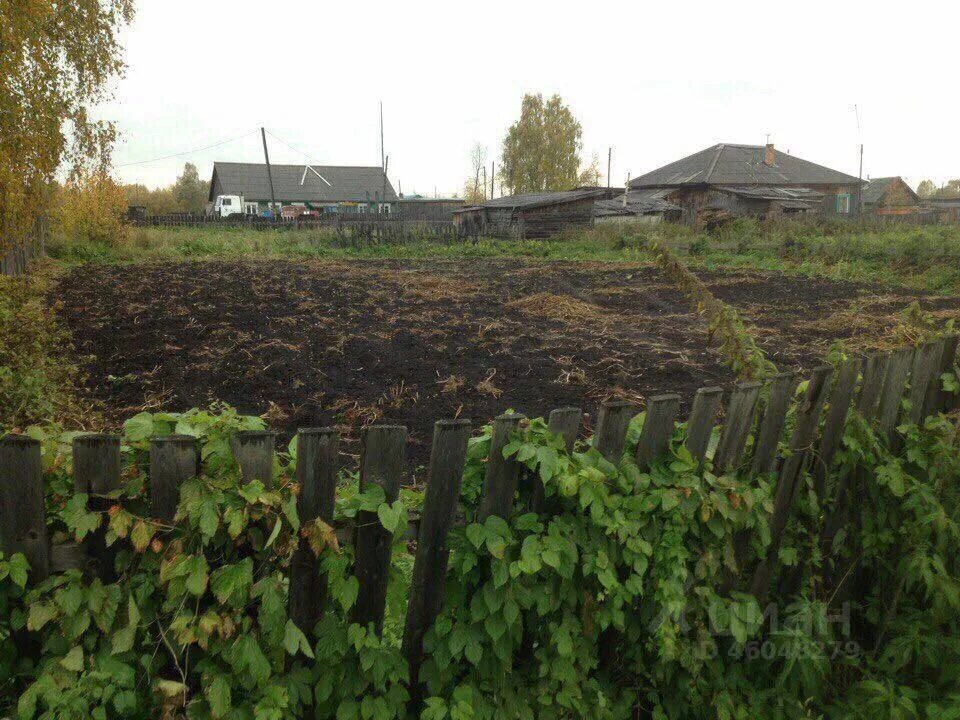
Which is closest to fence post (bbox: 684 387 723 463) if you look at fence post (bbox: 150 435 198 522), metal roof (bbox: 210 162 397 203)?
fence post (bbox: 150 435 198 522)

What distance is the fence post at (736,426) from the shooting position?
2.53m

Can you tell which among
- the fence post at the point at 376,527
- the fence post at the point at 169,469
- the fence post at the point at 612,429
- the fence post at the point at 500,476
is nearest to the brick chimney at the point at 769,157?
the fence post at the point at 612,429

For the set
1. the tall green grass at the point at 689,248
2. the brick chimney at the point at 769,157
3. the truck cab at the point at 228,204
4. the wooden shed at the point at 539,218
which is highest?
the brick chimney at the point at 769,157

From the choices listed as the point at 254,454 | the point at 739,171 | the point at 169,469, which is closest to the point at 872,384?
the point at 254,454

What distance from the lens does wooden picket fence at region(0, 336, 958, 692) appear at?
6.06ft

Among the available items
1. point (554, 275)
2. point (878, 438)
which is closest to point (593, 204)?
point (554, 275)

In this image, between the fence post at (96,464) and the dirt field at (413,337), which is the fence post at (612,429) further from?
the dirt field at (413,337)

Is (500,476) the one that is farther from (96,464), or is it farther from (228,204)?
(228,204)

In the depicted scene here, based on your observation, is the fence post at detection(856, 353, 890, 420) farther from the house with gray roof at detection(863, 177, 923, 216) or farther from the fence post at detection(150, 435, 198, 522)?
the house with gray roof at detection(863, 177, 923, 216)

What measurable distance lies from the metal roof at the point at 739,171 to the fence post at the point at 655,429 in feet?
140

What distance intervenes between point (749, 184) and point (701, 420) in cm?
4471

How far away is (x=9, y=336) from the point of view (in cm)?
861

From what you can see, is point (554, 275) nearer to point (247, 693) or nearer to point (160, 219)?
point (247, 693)

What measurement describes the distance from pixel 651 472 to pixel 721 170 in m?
46.4
